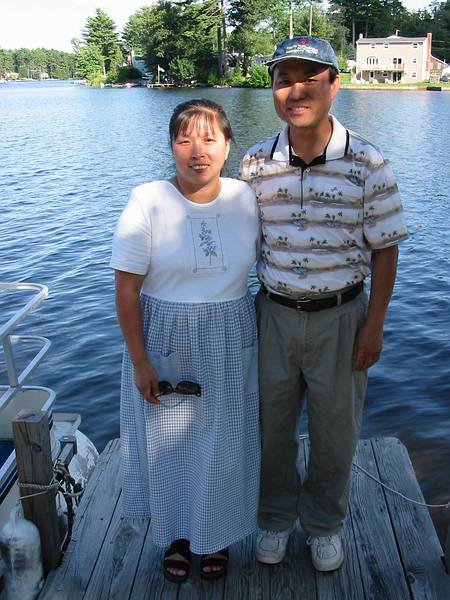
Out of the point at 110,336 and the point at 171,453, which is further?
the point at 110,336

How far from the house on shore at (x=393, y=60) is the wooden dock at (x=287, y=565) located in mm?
70766

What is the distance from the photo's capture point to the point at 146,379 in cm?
231

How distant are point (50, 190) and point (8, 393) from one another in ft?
46.6

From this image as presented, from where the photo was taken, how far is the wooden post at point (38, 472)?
248 centimetres

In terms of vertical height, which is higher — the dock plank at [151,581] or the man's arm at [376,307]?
the man's arm at [376,307]

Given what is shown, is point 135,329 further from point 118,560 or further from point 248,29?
point 248,29

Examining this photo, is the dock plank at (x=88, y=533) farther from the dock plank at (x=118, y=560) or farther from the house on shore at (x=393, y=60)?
the house on shore at (x=393, y=60)

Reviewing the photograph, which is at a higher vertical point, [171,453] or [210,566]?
[171,453]

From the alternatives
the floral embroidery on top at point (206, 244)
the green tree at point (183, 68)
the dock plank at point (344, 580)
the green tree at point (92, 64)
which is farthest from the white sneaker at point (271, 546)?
the green tree at point (92, 64)

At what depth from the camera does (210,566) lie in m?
2.57

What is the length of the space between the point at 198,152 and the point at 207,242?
1.03ft

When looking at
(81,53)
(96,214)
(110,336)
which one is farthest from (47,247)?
(81,53)

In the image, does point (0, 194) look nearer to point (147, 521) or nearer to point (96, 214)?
point (96, 214)

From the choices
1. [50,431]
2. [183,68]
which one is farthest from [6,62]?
[50,431]
